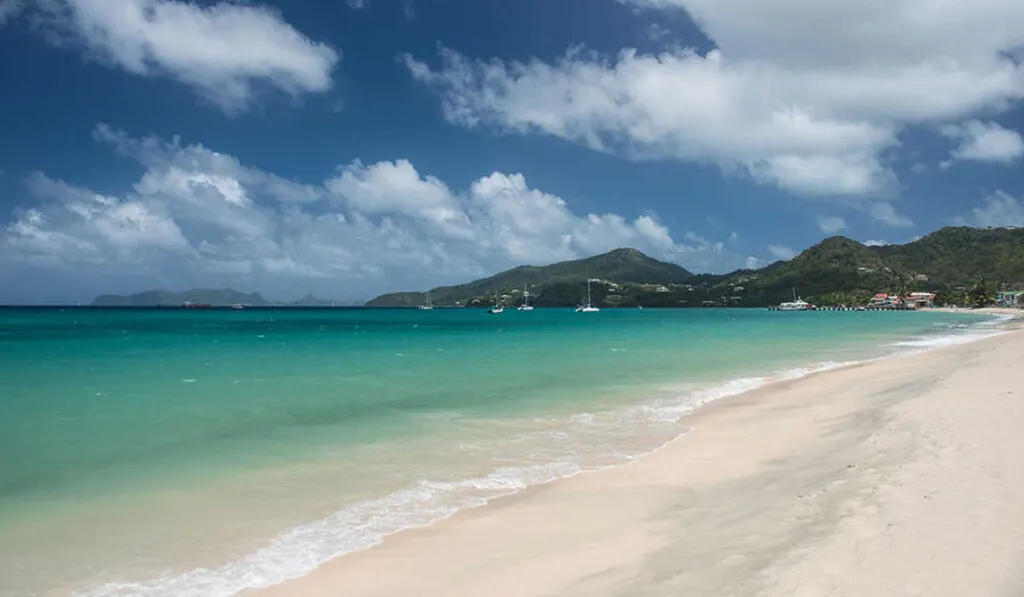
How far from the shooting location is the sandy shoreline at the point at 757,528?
4.43 meters

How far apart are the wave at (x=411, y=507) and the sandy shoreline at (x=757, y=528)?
282 millimetres

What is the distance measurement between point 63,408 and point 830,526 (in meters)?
19.4

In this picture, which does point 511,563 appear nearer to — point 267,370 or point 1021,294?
point 267,370

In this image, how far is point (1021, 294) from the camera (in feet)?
404

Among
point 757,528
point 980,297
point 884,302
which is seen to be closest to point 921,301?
point 884,302

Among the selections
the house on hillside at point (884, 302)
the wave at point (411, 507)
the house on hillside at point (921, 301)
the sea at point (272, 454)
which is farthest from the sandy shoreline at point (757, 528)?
the house on hillside at point (884, 302)

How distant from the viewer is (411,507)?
25.2ft

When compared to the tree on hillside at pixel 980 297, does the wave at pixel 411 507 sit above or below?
below

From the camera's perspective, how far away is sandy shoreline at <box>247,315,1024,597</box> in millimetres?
4430

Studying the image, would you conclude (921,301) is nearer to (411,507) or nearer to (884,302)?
(884,302)

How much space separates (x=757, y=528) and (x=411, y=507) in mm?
4258

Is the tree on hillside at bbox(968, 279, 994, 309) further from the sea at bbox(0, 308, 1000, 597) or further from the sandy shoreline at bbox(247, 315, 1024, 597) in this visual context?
the sandy shoreline at bbox(247, 315, 1024, 597)

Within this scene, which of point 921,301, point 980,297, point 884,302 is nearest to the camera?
point 980,297

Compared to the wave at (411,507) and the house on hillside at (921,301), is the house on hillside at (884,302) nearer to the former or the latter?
the house on hillside at (921,301)
